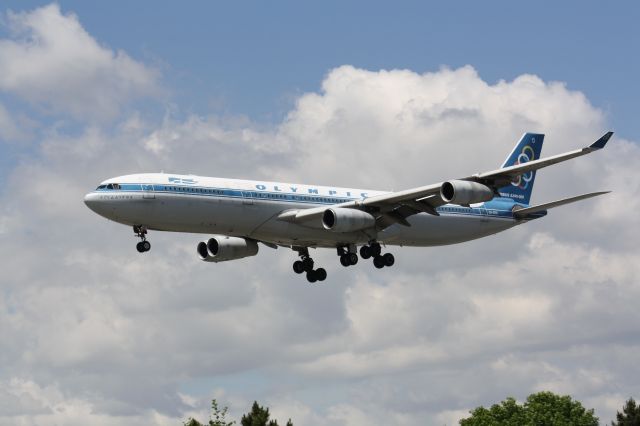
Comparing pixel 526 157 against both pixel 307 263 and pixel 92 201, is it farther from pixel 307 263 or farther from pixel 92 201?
pixel 92 201

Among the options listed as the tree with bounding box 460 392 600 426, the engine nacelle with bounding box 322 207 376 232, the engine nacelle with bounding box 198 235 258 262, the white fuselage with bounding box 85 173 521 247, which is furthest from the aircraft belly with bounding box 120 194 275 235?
the tree with bounding box 460 392 600 426

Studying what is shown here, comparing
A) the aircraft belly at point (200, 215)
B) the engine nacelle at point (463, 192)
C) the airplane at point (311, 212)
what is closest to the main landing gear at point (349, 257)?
the airplane at point (311, 212)

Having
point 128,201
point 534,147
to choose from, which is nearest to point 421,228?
point 534,147

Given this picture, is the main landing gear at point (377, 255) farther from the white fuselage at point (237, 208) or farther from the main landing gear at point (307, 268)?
the main landing gear at point (307, 268)

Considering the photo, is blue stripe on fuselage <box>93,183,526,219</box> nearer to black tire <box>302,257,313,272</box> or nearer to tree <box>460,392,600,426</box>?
black tire <box>302,257,313,272</box>

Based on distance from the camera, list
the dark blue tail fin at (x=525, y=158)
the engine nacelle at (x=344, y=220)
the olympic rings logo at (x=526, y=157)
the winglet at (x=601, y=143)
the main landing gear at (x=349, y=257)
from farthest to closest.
Answer: 1. the olympic rings logo at (x=526, y=157)
2. the dark blue tail fin at (x=525, y=158)
3. the main landing gear at (x=349, y=257)
4. the engine nacelle at (x=344, y=220)
5. the winglet at (x=601, y=143)

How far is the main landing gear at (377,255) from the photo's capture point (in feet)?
255

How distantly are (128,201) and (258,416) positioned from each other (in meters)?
21.7

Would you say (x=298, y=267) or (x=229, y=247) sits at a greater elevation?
(x=298, y=267)

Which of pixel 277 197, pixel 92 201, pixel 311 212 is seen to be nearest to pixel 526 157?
pixel 311 212

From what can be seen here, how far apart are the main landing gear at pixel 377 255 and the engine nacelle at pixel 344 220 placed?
4.54 meters

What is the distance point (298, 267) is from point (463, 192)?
16.9 meters

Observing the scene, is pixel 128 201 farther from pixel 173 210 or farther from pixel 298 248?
pixel 298 248

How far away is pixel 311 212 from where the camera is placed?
238 feet
